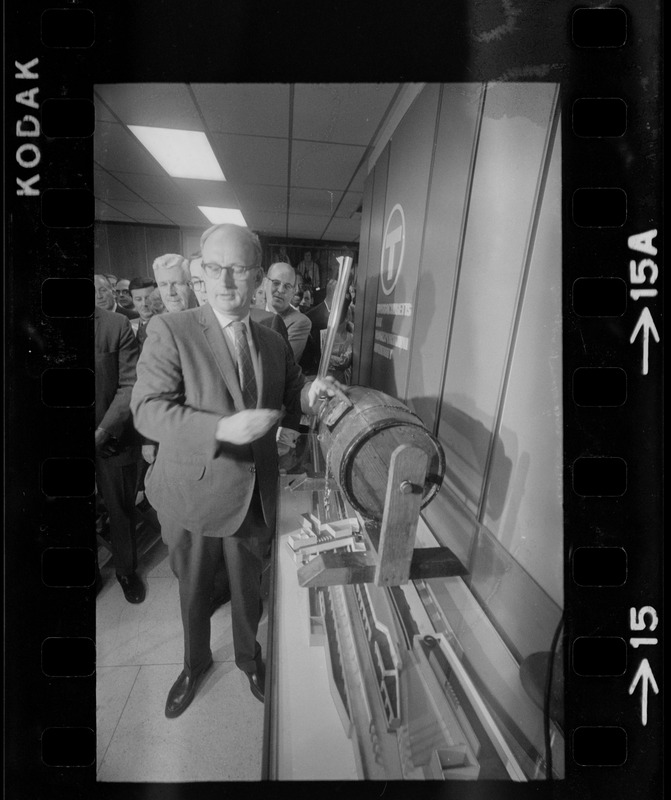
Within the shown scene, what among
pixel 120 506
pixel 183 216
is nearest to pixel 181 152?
pixel 183 216

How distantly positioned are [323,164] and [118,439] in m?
0.93

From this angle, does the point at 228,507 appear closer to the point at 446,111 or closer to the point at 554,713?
the point at 554,713

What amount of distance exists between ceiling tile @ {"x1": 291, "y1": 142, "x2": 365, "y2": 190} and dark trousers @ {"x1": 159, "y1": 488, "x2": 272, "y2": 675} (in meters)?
0.89

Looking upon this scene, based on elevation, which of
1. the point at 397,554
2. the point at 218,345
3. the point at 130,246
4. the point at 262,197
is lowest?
the point at 397,554

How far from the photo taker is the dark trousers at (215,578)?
1.09 m

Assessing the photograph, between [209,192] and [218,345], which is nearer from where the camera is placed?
[218,345]

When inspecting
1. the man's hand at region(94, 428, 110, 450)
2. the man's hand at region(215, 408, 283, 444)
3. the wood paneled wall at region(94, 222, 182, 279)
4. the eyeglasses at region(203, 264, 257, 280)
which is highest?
the wood paneled wall at region(94, 222, 182, 279)

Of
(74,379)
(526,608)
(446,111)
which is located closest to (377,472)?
(526,608)

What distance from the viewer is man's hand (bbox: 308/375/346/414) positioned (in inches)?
42.8

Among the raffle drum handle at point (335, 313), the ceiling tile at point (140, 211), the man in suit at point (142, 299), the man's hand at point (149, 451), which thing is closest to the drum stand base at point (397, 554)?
the raffle drum handle at point (335, 313)

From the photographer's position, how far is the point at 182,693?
1.09m
